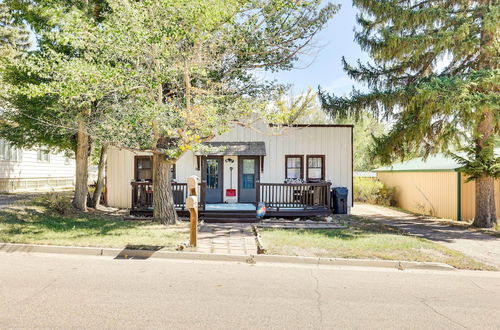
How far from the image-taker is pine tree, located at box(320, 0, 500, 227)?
10555mm

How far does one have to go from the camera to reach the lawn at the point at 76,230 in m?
7.80

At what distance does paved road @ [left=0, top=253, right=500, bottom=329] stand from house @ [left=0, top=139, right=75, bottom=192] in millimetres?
14413

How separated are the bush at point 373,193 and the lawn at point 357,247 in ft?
36.8

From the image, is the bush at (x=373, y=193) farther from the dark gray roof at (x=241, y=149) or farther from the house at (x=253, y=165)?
the dark gray roof at (x=241, y=149)

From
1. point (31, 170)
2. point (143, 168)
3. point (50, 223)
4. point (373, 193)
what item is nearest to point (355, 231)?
point (50, 223)

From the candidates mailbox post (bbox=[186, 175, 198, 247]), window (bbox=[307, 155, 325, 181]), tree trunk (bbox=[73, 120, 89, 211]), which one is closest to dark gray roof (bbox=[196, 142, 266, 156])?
window (bbox=[307, 155, 325, 181])

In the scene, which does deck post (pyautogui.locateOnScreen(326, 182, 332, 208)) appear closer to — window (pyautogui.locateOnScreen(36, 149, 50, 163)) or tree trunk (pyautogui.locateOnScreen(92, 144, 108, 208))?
tree trunk (pyautogui.locateOnScreen(92, 144, 108, 208))

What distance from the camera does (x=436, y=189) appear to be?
53.1ft

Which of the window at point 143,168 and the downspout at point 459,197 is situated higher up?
the window at point 143,168

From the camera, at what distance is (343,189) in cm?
1420

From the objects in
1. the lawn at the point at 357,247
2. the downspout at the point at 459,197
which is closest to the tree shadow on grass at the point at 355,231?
the lawn at the point at 357,247

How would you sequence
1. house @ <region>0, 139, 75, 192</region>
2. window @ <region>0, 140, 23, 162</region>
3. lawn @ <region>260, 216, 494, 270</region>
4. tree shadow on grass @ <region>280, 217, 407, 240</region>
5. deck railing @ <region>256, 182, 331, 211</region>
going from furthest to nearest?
house @ <region>0, 139, 75, 192</region> → window @ <region>0, 140, 23, 162</region> → deck railing @ <region>256, 182, 331, 211</region> → tree shadow on grass @ <region>280, 217, 407, 240</region> → lawn @ <region>260, 216, 494, 270</region>

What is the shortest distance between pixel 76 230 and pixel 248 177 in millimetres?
7195

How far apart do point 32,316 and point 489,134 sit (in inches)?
530
